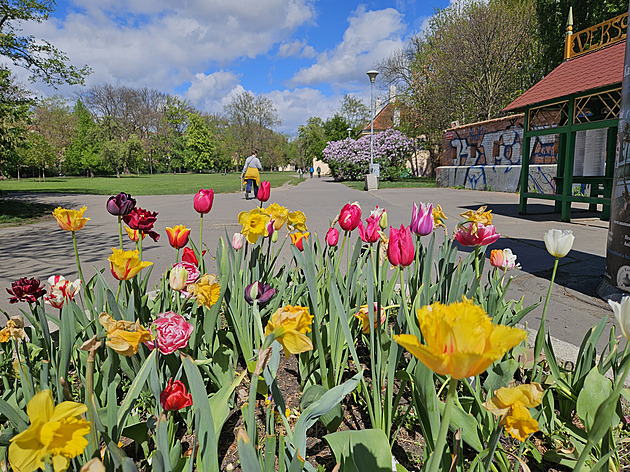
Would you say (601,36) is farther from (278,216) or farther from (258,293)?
(258,293)

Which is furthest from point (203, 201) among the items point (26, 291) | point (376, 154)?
point (376, 154)

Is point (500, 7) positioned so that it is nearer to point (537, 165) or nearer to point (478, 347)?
point (537, 165)

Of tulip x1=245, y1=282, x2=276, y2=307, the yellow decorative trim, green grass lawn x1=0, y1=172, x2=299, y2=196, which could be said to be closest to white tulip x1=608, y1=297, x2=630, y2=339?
tulip x1=245, y1=282, x2=276, y2=307

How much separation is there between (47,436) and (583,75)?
10080 mm

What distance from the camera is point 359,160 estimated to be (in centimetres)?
2839

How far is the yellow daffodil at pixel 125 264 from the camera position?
4.37 feet

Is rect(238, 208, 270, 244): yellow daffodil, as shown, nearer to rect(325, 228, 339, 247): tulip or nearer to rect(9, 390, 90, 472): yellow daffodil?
rect(325, 228, 339, 247): tulip

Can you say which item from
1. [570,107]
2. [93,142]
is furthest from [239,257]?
A: [93,142]

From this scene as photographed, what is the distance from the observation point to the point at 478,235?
5.94ft

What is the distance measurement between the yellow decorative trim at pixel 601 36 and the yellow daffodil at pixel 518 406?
9.29m

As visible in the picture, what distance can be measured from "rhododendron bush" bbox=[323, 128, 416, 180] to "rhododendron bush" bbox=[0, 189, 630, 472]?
25391 millimetres

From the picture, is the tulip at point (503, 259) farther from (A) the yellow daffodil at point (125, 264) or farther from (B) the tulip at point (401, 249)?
(A) the yellow daffodil at point (125, 264)

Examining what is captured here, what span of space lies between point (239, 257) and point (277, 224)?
26cm

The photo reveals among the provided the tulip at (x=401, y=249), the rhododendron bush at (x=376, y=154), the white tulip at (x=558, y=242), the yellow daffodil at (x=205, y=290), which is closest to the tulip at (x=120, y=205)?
the yellow daffodil at (x=205, y=290)
